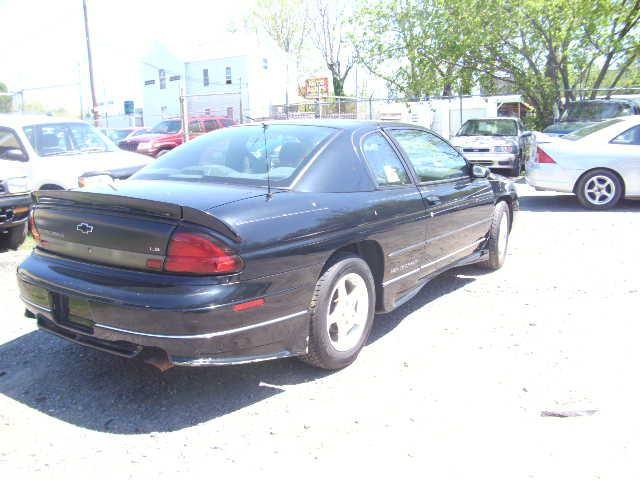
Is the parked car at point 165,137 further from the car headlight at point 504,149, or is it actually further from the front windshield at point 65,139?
the front windshield at point 65,139

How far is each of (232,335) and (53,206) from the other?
139 cm

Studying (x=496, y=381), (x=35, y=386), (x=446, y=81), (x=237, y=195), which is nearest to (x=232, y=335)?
(x=237, y=195)

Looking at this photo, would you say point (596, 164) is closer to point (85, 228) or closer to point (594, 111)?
point (594, 111)

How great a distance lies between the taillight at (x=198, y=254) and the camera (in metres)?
3.01

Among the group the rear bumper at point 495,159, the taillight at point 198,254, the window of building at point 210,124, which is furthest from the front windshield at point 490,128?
the taillight at point 198,254

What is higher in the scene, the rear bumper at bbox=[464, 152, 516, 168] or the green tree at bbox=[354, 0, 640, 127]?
the green tree at bbox=[354, 0, 640, 127]

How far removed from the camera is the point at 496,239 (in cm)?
587

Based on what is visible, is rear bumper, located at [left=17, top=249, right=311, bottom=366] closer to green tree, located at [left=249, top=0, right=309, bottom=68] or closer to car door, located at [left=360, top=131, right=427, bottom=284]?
Answer: car door, located at [left=360, top=131, right=427, bottom=284]

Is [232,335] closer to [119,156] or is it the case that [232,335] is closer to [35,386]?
[35,386]

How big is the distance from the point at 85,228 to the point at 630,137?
28.8 ft

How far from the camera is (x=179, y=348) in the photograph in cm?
301

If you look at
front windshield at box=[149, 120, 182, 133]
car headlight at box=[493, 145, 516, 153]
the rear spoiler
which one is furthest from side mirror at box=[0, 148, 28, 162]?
front windshield at box=[149, 120, 182, 133]

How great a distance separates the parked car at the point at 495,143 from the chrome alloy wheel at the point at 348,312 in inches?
407

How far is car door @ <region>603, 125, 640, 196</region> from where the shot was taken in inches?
368
